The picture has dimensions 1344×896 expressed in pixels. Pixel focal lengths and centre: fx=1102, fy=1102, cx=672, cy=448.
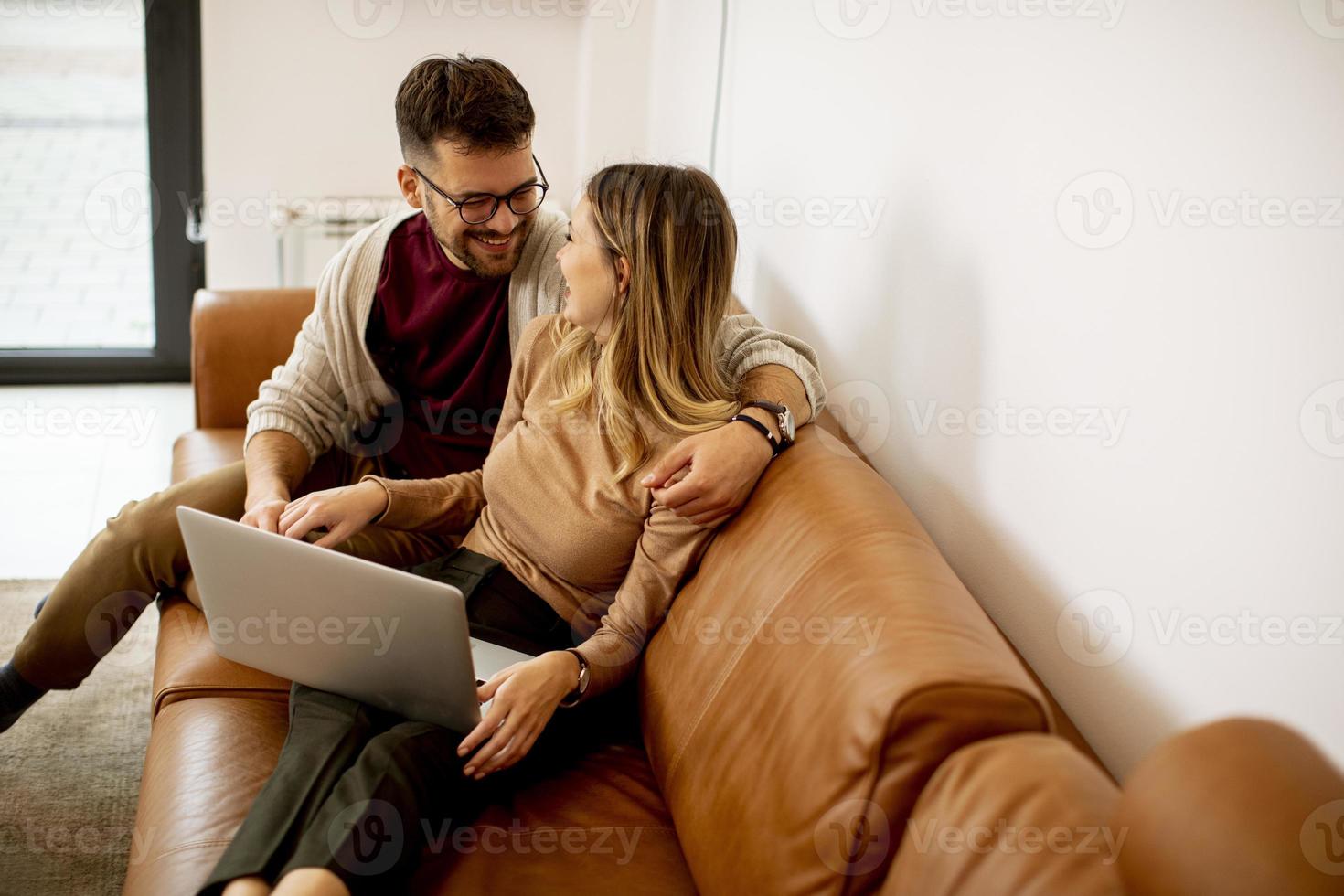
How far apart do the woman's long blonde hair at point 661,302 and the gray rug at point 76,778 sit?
2.87ft

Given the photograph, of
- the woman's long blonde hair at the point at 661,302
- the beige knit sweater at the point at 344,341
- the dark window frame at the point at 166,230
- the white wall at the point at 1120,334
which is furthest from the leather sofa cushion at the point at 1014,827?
the dark window frame at the point at 166,230

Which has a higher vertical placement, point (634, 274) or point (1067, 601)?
point (634, 274)

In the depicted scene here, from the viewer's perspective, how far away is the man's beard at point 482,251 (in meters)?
1.83

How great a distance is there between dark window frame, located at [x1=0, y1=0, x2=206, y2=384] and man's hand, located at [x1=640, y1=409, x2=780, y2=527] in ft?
8.64

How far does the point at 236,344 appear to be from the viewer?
2248mm

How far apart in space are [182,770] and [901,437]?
1.04 meters

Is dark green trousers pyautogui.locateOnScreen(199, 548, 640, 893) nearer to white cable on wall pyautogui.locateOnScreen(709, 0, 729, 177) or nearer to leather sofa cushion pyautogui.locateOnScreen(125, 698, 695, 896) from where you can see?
leather sofa cushion pyautogui.locateOnScreen(125, 698, 695, 896)

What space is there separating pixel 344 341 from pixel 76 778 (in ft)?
2.76

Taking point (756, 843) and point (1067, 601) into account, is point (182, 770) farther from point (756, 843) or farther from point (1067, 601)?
point (1067, 601)

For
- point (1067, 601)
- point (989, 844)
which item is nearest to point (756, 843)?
point (989, 844)

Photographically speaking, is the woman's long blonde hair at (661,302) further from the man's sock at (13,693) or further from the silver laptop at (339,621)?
the man's sock at (13,693)

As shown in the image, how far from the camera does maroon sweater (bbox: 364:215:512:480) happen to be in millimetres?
1923

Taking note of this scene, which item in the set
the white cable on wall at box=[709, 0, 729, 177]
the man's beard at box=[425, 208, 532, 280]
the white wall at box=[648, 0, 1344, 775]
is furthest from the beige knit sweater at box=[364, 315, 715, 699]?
the white cable on wall at box=[709, 0, 729, 177]

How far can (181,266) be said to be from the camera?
11.4 feet
